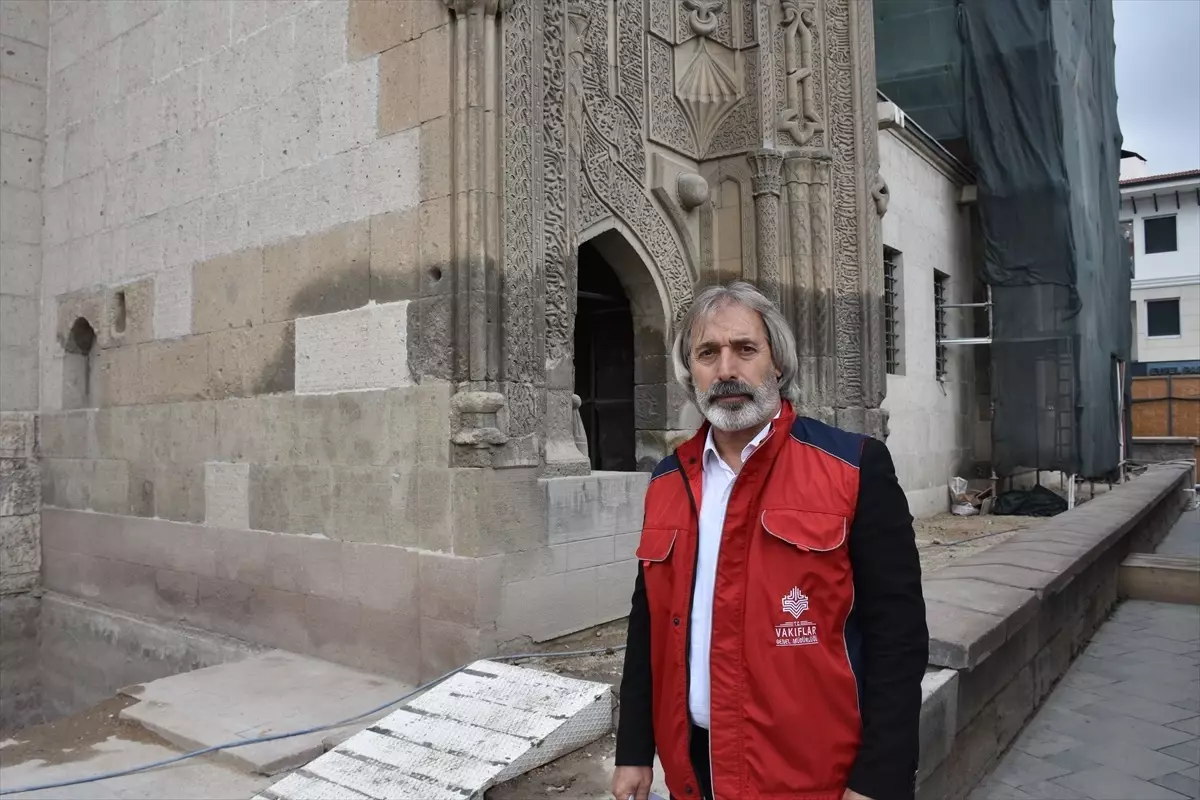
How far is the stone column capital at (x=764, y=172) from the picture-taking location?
633cm

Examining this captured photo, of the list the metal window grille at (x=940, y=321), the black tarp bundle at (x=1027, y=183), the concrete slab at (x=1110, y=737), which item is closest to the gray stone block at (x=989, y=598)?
the concrete slab at (x=1110, y=737)

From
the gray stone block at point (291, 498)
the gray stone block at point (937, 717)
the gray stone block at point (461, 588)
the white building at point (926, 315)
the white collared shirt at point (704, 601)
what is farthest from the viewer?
the white building at point (926, 315)

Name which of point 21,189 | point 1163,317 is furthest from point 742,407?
point 1163,317

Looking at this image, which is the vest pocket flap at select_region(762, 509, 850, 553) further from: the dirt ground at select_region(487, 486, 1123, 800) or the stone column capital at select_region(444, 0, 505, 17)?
the stone column capital at select_region(444, 0, 505, 17)

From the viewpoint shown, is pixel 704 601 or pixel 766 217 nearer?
pixel 704 601

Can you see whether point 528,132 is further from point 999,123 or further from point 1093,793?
point 999,123

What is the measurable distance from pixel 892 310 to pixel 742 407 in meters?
9.68

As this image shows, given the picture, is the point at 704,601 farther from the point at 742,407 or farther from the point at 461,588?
the point at 461,588

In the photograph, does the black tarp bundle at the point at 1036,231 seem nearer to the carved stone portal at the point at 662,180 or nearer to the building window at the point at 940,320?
the building window at the point at 940,320

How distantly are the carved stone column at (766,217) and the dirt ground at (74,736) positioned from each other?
4737mm

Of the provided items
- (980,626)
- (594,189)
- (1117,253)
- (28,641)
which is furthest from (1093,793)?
(1117,253)

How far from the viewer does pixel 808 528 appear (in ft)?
4.86

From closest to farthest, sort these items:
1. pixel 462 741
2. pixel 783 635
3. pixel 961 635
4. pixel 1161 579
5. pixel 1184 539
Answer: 1. pixel 783 635
2. pixel 961 635
3. pixel 462 741
4. pixel 1161 579
5. pixel 1184 539

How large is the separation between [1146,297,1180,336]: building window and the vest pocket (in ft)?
96.3
